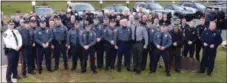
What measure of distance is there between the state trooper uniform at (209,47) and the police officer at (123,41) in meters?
2.45

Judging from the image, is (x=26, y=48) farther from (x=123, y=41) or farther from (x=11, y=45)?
(x=123, y=41)

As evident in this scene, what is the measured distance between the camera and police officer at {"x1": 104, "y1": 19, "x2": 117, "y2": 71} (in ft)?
48.7

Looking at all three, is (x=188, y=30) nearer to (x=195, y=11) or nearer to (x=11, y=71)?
(x=11, y=71)

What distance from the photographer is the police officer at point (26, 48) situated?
13898 millimetres

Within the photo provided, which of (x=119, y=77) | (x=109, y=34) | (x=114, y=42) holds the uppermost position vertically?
(x=109, y=34)

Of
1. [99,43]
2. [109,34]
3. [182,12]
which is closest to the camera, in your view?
[109,34]

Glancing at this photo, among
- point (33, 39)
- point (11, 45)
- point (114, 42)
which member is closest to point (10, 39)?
point (11, 45)

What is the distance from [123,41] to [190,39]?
241 centimetres

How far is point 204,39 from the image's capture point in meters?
14.6

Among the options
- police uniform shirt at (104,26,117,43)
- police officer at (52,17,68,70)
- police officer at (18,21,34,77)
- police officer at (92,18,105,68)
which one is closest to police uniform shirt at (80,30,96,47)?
police officer at (92,18,105,68)

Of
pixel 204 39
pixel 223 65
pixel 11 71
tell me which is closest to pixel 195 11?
pixel 223 65

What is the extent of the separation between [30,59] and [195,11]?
72.6ft

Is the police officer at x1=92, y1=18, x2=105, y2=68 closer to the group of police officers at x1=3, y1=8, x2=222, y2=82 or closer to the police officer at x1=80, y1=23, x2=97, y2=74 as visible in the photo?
the group of police officers at x1=3, y1=8, x2=222, y2=82

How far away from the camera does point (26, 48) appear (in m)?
14.2
